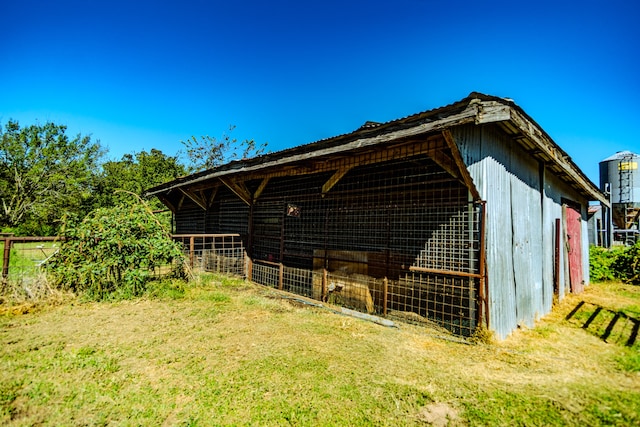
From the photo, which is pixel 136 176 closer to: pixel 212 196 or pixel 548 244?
pixel 212 196

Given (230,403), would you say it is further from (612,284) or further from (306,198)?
(612,284)

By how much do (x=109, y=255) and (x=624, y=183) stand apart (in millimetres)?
23979

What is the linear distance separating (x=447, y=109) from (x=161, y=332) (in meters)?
4.37

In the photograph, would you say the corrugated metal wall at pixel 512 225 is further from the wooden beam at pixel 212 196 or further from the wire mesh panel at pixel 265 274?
the wooden beam at pixel 212 196

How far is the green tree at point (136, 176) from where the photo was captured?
23109mm

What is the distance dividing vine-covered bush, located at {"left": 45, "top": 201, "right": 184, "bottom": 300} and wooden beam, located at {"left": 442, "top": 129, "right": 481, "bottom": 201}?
17.4ft

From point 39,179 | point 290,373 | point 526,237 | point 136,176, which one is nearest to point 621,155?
point 526,237

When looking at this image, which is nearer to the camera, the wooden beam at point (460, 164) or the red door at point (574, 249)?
the wooden beam at point (460, 164)

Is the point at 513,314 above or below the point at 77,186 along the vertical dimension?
below

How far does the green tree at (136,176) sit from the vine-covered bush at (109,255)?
1843 centimetres

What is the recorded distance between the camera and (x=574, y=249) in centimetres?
774

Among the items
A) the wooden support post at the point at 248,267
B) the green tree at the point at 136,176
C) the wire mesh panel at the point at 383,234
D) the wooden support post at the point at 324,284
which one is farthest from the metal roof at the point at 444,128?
the green tree at the point at 136,176

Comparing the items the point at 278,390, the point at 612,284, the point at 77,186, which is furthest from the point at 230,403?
the point at 77,186

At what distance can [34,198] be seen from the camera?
2112 centimetres
